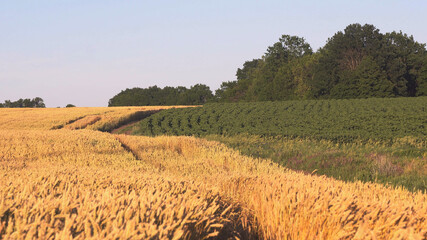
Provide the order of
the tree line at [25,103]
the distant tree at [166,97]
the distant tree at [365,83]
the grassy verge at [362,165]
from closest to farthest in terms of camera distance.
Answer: the grassy verge at [362,165]
the distant tree at [365,83]
the tree line at [25,103]
the distant tree at [166,97]

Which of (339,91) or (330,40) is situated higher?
(330,40)

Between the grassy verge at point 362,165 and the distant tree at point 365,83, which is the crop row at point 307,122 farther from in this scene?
the distant tree at point 365,83

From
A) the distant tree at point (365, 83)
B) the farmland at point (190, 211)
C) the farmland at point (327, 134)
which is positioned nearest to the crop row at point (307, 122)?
the farmland at point (327, 134)

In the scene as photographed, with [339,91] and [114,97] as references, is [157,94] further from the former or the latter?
[339,91]

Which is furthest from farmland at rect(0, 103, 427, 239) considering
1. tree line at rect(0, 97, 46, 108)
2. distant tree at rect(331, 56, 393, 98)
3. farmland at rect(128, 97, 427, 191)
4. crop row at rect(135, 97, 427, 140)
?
tree line at rect(0, 97, 46, 108)

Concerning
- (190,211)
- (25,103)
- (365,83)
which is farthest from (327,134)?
(25,103)

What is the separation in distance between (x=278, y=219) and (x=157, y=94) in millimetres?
116540

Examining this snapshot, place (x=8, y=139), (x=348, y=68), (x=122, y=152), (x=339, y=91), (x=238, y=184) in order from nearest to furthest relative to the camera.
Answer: (x=238, y=184)
(x=122, y=152)
(x=8, y=139)
(x=339, y=91)
(x=348, y=68)

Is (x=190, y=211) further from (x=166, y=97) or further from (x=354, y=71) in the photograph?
(x=166, y=97)

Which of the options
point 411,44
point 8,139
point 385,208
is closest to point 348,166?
point 385,208

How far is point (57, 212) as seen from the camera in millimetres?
2340

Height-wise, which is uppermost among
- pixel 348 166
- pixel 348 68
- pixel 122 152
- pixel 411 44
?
pixel 411 44

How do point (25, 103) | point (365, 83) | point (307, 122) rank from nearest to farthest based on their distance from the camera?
point (307, 122), point (365, 83), point (25, 103)

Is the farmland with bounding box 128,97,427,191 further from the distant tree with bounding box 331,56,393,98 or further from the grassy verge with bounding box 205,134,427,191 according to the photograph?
the distant tree with bounding box 331,56,393,98
